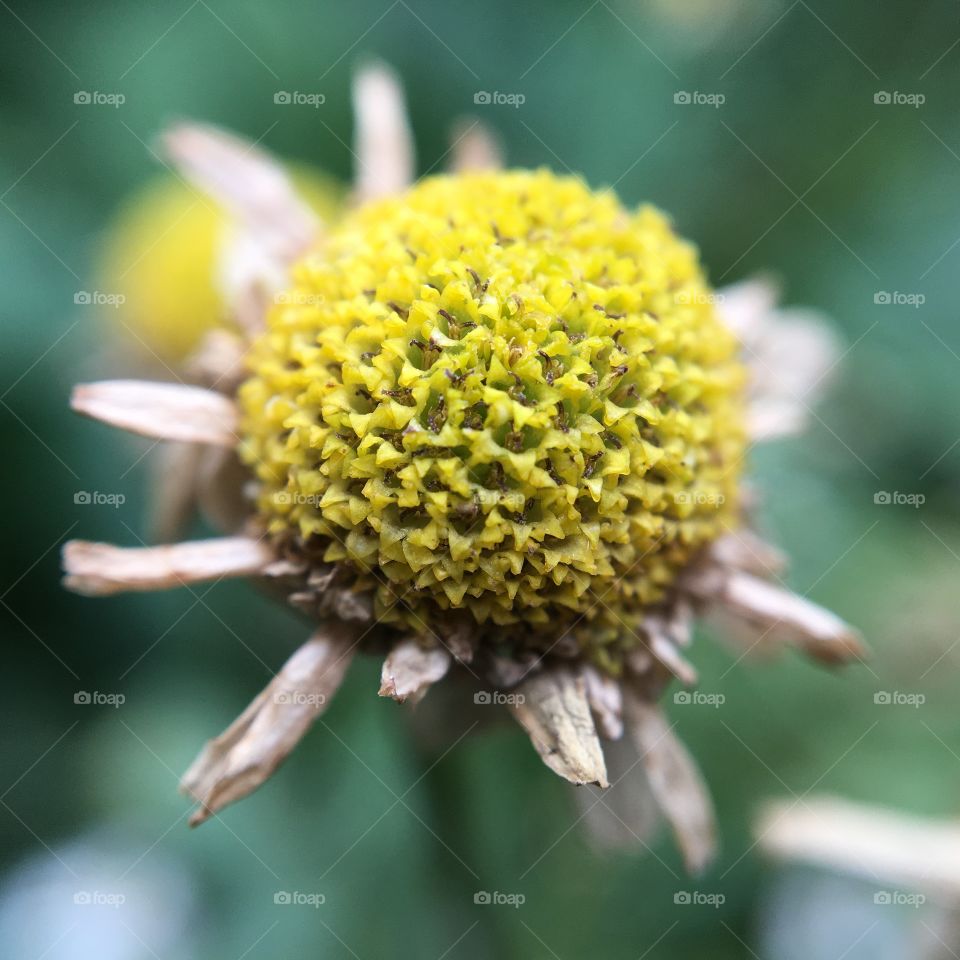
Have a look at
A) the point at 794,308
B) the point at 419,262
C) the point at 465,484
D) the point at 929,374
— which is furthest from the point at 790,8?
the point at 465,484

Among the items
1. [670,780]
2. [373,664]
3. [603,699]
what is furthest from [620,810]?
[373,664]

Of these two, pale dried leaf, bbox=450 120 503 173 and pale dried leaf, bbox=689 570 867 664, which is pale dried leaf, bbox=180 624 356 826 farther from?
pale dried leaf, bbox=450 120 503 173

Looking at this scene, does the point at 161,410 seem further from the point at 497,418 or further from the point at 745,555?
the point at 745,555

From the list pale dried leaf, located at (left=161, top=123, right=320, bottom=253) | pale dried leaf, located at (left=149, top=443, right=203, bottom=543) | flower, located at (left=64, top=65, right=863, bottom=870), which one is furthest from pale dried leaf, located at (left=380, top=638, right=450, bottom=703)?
pale dried leaf, located at (left=161, top=123, right=320, bottom=253)

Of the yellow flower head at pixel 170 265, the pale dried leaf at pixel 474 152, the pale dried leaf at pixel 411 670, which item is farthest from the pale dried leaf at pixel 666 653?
the yellow flower head at pixel 170 265

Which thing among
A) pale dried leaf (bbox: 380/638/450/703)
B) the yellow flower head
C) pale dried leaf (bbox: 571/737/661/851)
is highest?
the yellow flower head

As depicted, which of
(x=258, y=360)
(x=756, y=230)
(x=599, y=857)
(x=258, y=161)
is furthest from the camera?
(x=756, y=230)

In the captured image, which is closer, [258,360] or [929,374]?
[258,360]

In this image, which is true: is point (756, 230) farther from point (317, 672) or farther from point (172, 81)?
point (317, 672)
